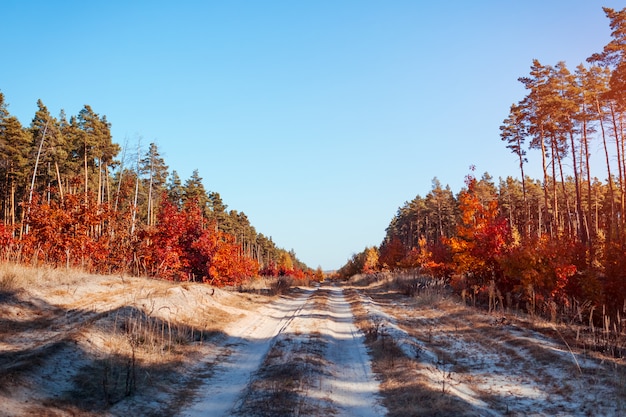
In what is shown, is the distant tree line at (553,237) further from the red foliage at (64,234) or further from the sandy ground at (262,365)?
the red foliage at (64,234)

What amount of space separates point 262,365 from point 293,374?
1.55 m

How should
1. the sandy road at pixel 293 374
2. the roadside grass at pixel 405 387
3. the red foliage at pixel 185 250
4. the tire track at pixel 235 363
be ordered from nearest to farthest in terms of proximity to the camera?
the roadside grass at pixel 405 387 → the sandy road at pixel 293 374 → the tire track at pixel 235 363 → the red foliage at pixel 185 250

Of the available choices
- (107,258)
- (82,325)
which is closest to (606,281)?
(82,325)

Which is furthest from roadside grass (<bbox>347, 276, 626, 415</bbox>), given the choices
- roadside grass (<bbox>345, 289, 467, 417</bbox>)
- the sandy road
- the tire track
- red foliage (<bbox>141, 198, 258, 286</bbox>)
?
red foliage (<bbox>141, 198, 258, 286</bbox>)

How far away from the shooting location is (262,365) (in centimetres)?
1059

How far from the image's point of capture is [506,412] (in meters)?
7.36

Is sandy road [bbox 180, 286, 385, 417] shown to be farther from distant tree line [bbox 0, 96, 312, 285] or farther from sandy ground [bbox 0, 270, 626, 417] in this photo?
distant tree line [bbox 0, 96, 312, 285]

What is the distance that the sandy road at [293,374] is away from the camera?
7.54m

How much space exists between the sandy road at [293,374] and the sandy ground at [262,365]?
0.12 ft

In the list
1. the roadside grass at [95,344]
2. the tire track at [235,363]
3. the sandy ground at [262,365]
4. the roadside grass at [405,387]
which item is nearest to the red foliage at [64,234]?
the roadside grass at [95,344]

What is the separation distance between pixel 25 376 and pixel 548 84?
3781 centimetres

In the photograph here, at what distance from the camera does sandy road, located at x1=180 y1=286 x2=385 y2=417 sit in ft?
24.7

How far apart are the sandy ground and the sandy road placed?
38mm

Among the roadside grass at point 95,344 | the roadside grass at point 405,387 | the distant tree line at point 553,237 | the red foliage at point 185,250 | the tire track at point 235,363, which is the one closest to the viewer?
the roadside grass at point 405,387
